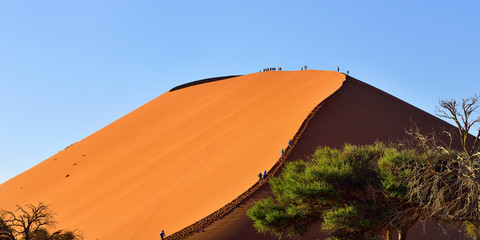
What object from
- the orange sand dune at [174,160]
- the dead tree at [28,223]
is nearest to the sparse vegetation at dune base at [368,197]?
the orange sand dune at [174,160]

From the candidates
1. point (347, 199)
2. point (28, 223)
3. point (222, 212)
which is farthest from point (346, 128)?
point (28, 223)

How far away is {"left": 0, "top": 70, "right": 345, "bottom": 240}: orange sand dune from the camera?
27891mm

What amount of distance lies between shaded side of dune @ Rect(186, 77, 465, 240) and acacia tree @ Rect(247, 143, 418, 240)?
8.60 feet

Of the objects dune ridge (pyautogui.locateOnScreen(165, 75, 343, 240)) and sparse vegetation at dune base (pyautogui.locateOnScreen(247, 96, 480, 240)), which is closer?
sparse vegetation at dune base (pyautogui.locateOnScreen(247, 96, 480, 240))

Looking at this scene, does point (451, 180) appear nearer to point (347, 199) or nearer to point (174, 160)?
point (347, 199)

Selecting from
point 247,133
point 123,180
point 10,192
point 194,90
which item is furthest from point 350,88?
point 10,192

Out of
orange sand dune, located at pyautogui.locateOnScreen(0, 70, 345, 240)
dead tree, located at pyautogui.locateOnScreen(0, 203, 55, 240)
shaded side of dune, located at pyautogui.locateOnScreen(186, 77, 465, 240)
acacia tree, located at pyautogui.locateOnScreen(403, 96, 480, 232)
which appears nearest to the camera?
acacia tree, located at pyautogui.locateOnScreen(403, 96, 480, 232)

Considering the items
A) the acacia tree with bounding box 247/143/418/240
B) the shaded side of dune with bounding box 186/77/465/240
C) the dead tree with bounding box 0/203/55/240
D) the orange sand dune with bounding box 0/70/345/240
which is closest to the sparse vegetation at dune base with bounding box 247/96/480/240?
the acacia tree with bounding box 247/143/418/240

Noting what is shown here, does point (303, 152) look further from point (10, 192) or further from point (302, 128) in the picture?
point (10, 192)

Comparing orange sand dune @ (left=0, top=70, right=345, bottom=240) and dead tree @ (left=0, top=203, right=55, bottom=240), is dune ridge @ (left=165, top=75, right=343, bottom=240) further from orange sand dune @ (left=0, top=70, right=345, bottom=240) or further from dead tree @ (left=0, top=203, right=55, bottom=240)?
dead tree @ (left=0, top=203, right=55, bottom=240)

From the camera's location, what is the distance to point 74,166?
153 ft

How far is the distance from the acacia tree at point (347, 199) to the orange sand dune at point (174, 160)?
509cm

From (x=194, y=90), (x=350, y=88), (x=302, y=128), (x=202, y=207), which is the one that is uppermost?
(x=194, y=90)

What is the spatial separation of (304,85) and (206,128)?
8.71 m
